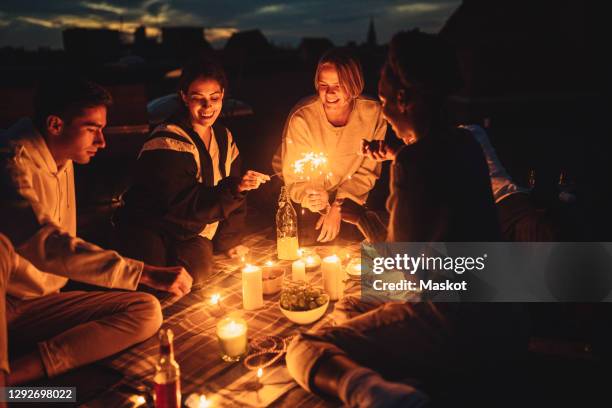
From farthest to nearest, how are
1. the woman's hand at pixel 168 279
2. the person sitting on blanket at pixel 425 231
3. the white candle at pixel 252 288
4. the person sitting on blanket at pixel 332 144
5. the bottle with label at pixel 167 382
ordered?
1. the person sitting on blanket at pixel 332 144
2. the white candle at pixel 252 288
3. the woman's hand at pixel 168 279
4. the person sitting on blanket at pixel 425 231
5. the bottle with label at pixel 167 382

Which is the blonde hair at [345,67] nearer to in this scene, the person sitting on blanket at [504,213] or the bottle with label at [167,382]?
the person sitting on blanket at [504,213]

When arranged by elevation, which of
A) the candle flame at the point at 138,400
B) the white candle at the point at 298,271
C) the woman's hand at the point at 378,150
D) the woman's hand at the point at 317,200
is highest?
the woman's hand at the point at 378,150

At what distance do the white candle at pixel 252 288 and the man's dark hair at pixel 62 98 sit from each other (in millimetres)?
1532

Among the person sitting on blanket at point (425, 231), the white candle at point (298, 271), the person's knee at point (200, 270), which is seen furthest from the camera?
the person's knee at point (200, 270)

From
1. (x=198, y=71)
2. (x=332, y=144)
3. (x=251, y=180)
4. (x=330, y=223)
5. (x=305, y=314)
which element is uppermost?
(x=198, y=71)

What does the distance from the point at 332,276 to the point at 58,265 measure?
1.80 metres

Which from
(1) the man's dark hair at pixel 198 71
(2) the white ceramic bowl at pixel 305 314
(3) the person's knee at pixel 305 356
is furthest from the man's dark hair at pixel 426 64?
(1) the man's dark hair at pixel 198 71

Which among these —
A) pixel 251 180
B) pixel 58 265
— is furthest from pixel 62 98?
pixel 251 180

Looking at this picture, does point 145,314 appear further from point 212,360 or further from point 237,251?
point 237,251

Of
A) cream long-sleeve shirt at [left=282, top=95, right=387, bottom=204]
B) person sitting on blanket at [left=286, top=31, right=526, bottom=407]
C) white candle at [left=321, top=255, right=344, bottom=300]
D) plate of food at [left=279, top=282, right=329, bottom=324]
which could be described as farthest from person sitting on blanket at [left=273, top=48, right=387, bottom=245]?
person sitting on blanket at [left=286, top=31, right=526, bottom=407]

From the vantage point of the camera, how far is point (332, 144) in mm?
4844

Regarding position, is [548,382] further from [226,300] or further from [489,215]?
[226,300]

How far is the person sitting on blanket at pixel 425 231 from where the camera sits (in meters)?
2.25

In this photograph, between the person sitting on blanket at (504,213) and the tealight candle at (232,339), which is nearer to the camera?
the tealight candle at (232,339)
